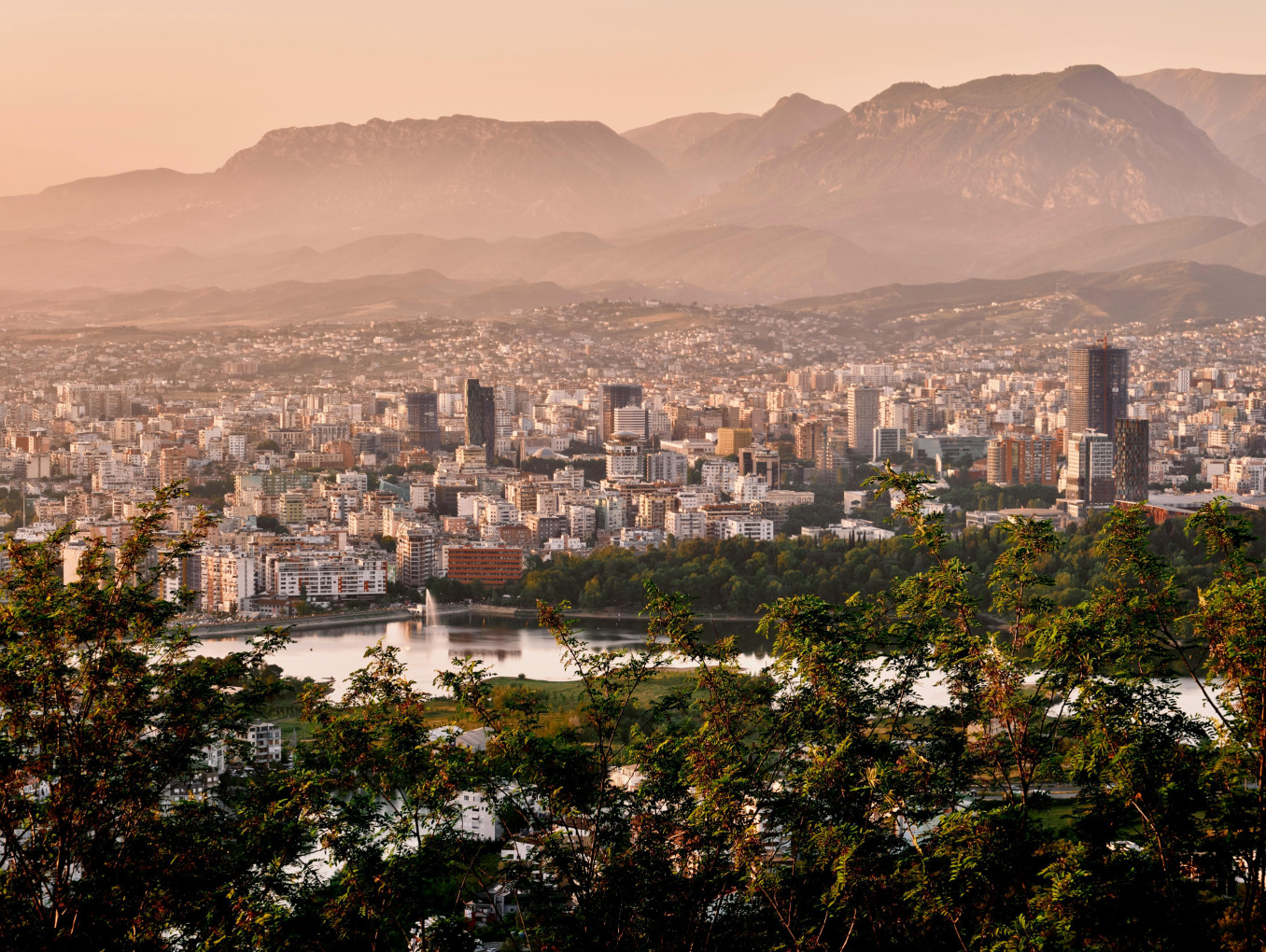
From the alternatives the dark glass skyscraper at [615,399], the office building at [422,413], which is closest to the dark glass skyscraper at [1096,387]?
the dark glass skyscraper at [615,399]

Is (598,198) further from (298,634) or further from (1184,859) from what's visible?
(1184,859)

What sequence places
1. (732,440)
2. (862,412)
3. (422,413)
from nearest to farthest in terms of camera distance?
(732,440) → (862,412) → (422,413)

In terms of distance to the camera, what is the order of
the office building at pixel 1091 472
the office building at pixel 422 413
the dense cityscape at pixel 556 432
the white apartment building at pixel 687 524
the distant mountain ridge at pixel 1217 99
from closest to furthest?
the dense cityscape at pixel 556 432 < the white apartment building at pixel 687 524 < the office building at pixel 1091 472 < the office building at pixel 422 413 < the distant mountain ridge at pixel 1217 99

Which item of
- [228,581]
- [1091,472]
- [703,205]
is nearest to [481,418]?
[1091,472]

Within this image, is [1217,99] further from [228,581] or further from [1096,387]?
[228,581]

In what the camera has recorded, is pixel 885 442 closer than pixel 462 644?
No

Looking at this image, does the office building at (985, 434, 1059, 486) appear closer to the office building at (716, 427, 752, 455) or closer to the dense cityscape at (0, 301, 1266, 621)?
the dense cityscape at (0, 301, 1266, 621)

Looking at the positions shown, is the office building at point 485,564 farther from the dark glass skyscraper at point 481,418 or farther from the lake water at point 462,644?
the dark glass skyscraper at point 481,418
